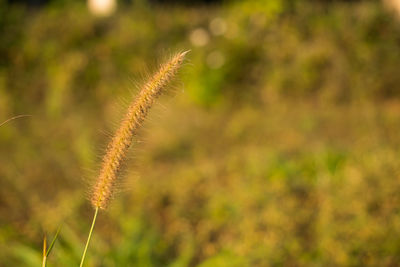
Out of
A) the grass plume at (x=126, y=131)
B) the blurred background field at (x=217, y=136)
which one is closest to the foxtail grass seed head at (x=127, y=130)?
the grass plume at (x=126, y=131)

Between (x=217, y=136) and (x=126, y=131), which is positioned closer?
(x=126, y=131)

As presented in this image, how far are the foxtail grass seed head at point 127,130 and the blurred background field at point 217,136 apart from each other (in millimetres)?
151

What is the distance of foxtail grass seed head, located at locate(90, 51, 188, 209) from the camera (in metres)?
1.30

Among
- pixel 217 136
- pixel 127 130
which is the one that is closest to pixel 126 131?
pixel 127 130

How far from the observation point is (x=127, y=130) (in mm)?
1316

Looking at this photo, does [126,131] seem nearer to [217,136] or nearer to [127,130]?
[127,130]

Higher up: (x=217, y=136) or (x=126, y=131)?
(x=126, y=131)

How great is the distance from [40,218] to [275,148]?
293 cm

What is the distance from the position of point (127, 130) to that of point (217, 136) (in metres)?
5.07

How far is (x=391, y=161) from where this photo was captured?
457cm

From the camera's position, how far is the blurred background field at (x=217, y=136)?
11.2 feet

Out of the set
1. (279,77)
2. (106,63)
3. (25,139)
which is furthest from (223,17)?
(25,139)

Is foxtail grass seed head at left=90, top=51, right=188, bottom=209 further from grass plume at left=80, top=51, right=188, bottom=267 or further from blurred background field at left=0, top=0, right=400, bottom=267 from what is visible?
blurred background field at left=0, top=0, right=400, bottom=267

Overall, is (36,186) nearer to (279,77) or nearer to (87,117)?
(87,117)
